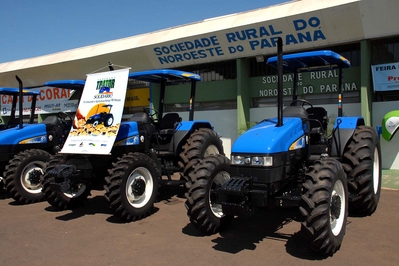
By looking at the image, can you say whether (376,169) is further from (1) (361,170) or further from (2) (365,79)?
(2) (365,79)

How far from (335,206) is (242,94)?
8.82 m

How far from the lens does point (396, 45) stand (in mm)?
10383

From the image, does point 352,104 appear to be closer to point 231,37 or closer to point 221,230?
point 231,37

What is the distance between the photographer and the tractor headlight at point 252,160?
447 centimetres

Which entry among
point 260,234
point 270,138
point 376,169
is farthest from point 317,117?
point 260,234

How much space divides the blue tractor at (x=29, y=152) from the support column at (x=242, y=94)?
6060 mm

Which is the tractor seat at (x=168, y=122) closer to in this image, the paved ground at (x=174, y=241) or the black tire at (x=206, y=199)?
the paved ground at (x=174, y=241)

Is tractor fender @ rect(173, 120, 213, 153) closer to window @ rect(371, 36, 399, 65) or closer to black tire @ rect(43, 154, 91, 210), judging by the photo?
black tire @ rect(43, 154, 91, 210)

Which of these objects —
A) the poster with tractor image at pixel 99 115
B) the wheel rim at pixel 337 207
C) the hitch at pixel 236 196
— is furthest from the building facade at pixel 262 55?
the hitch at pixel 236 196

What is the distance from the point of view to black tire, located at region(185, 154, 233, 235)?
15.8ft

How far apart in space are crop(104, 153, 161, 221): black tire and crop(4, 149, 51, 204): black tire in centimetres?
238

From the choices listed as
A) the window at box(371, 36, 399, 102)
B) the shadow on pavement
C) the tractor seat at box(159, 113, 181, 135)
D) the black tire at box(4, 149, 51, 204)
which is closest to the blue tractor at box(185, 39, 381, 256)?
the shadow on pavement

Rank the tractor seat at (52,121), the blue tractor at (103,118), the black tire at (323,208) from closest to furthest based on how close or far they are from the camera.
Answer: the black tire at (323,208), the blue tractor at (103,118), the tractor seat at (52,121)

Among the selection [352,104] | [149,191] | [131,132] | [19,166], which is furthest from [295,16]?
[19,166]
